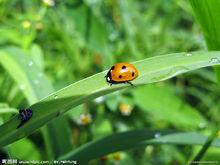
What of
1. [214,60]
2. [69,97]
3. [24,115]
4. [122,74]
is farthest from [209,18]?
[24,115]

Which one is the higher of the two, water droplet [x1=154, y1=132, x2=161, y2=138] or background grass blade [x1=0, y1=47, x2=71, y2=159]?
background grass blade [x1=0, y1=47, x2=71, y2=159]

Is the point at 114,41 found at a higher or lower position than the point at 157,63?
higher

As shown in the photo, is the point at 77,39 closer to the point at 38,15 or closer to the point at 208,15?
the point at 38,15

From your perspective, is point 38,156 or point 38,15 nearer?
point 38,156

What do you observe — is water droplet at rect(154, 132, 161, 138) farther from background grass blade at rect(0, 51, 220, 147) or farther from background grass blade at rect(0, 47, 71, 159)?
background grass blade at rect(0, 51, 220, 147)

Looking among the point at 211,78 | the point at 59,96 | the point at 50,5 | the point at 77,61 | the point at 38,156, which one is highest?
the point at 50,5

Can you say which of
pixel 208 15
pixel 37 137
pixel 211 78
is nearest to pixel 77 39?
pixel 37 137

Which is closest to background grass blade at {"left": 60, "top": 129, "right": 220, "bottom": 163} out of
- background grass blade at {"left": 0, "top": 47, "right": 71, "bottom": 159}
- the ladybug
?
background grass blade at {"left": 0, "top": 47, "right": 71, "bottom": 159}

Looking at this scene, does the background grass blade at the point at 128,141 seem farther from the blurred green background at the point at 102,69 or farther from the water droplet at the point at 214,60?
the water droplet at the point at 214,60
